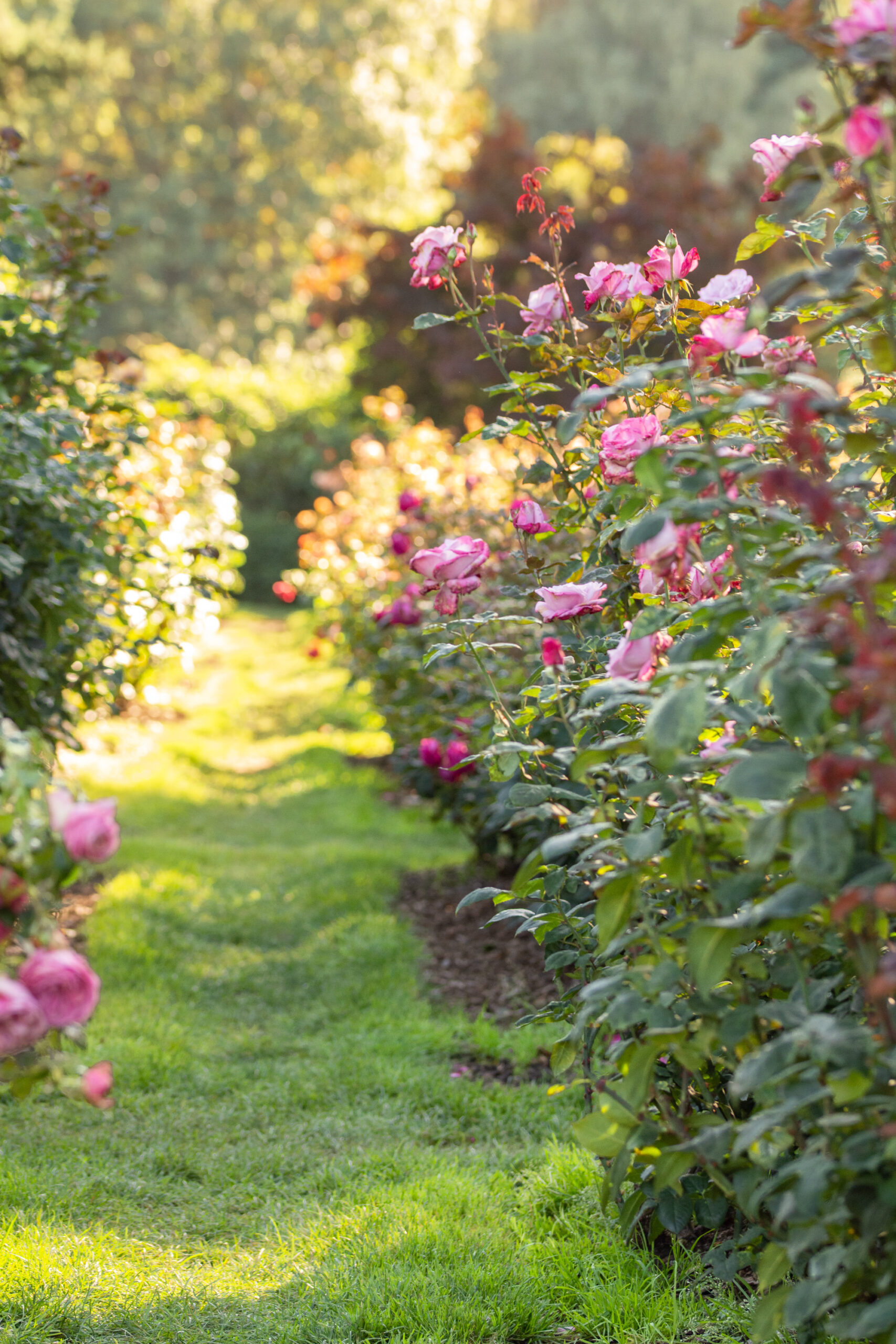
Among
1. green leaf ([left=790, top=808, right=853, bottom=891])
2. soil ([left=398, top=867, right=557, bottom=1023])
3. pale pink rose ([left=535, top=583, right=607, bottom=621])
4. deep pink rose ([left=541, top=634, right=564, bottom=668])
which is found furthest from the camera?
soil ([left=398, top=867, right=557, bottom=1023])

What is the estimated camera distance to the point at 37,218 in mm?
3707

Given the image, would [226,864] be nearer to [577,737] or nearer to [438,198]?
[577,737]

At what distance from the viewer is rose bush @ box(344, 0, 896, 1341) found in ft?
4.08

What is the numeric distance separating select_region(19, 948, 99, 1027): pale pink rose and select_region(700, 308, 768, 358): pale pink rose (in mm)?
1148

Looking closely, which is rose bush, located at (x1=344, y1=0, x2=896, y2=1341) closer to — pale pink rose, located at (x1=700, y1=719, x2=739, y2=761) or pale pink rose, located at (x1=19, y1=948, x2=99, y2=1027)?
pale pink rose, located at (x1=700, y1=719, x2=739, y2=761)

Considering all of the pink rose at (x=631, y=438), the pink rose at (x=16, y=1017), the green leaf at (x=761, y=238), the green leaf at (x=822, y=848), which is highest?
the green leaf at (x=761, y=238)

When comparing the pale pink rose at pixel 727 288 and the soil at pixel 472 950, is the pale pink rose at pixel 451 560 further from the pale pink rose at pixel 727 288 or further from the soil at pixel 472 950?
the soil at pixel 472 950

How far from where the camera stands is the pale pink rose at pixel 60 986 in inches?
45.1

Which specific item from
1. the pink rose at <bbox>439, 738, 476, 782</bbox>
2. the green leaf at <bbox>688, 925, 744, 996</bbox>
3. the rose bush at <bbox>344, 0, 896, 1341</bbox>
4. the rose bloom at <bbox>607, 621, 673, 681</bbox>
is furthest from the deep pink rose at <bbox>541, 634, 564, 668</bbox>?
the pink rose at <bbox>439, 738, 476, 782</bbox>

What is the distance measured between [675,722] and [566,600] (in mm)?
606

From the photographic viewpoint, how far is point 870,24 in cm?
122

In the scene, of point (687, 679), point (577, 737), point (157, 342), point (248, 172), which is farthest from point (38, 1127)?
point (248, 172)

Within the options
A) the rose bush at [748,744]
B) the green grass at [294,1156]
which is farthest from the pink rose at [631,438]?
the green grass at [294,1156]

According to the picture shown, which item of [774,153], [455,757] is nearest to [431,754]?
[455,757]
